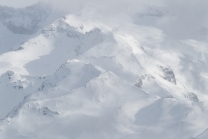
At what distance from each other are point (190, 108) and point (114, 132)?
2704cm

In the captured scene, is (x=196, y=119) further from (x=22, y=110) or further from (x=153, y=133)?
(x=22, y=110)

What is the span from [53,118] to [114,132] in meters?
19.9

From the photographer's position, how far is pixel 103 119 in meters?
194

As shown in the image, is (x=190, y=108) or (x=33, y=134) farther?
(x=190, y=108)

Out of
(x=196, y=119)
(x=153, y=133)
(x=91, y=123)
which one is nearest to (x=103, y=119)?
(x=91, y=123)

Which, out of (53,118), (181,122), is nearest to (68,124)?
(53,118)

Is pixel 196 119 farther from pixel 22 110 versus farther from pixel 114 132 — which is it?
pixel 22 110

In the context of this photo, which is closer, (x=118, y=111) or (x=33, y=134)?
(x=33, y=134)

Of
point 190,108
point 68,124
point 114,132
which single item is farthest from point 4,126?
point 190,108

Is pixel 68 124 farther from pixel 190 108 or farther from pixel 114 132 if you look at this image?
pixel 190 108

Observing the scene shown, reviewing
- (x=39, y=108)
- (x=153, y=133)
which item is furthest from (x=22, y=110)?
(x=153, y=133)

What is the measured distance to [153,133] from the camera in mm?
188375

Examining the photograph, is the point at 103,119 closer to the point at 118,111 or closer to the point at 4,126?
the point at 118,111

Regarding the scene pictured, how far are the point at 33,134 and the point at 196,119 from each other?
169 ft
